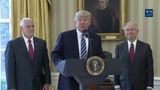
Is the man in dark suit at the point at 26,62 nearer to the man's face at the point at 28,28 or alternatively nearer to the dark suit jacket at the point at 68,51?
the man's face at the point at 28,28

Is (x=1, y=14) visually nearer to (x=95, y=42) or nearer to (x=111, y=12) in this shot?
(x=111, y=12)

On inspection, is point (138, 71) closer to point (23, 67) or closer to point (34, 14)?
point (23, 67)

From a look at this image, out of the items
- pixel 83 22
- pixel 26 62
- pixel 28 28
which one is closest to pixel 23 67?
pixel 26 62

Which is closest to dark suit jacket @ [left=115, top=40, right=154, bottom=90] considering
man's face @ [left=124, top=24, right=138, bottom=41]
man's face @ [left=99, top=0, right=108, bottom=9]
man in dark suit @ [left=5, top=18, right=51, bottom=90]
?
man's face @ [left=124, top=24, right=138, bottom=41]

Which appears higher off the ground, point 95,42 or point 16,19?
point 16,19

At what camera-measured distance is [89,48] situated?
2721 millimetres

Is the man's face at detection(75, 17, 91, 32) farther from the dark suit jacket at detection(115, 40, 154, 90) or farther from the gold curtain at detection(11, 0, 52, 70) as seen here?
the gold curtain at detection(11, 0, 52, 70)

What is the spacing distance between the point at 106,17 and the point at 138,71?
58.0 inches

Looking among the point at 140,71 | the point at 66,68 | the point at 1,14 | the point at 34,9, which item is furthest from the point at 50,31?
the point at 66,68

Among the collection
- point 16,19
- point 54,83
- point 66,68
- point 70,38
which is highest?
point 16,19

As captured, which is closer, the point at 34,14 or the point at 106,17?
the point at 34,14

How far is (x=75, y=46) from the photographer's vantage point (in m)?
2.88

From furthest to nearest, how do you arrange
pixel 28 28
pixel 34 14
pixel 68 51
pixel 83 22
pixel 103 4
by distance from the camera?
pixel 103 4 < pixel 34 14 < pixel 28 28 < pixel 68 51 < pixel 83 22

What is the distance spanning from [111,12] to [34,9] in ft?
3.76
